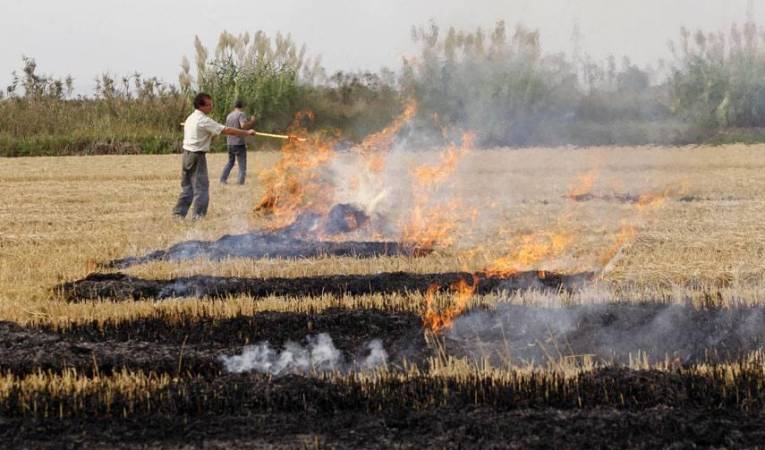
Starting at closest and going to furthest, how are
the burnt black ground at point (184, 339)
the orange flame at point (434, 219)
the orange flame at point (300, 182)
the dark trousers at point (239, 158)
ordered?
the burnt black ground at point (184, 339)
the orange flame at point (434, 219)
the orange flame at point (300, 182)
the dark trousers at point (239, 158)

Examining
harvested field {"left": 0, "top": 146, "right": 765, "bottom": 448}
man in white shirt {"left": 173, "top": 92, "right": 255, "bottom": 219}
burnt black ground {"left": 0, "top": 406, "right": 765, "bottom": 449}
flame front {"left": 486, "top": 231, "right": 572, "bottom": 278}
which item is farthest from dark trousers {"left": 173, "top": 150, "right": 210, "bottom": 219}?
burnt black ground {"left": 0, "top": 406, "right": 765, "bottom": 449}

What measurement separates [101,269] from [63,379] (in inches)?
169

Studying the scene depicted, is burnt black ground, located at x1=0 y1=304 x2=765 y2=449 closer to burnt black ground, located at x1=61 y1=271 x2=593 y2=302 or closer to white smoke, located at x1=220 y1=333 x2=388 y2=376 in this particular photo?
white smoke, located at x1=220 y1=333 x2=388 y2=376

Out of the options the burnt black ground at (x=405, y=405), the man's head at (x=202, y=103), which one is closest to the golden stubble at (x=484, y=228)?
the burnt black ground at (x=405, y=405)

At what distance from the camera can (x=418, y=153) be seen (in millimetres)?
17375

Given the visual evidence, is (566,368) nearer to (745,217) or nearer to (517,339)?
(517,339)

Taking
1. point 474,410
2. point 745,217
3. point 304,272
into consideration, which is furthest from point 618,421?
point 745,217

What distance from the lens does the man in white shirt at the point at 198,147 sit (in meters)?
12.9

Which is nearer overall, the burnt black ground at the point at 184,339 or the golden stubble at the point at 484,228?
the burnt black ground at the point at 184,339

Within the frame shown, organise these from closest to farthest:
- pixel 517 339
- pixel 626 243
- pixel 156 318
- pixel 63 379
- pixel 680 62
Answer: pixel 63 379 < pixel 517 339 < pixel 156 318 < pixel 680 62 < pixel 626 243

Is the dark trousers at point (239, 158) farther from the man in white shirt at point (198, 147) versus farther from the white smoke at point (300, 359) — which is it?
the white smoke at point (300, 359)

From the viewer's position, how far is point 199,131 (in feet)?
42.6

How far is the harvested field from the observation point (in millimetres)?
4930

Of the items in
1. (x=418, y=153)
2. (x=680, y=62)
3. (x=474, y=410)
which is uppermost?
(x=680, y=62)
